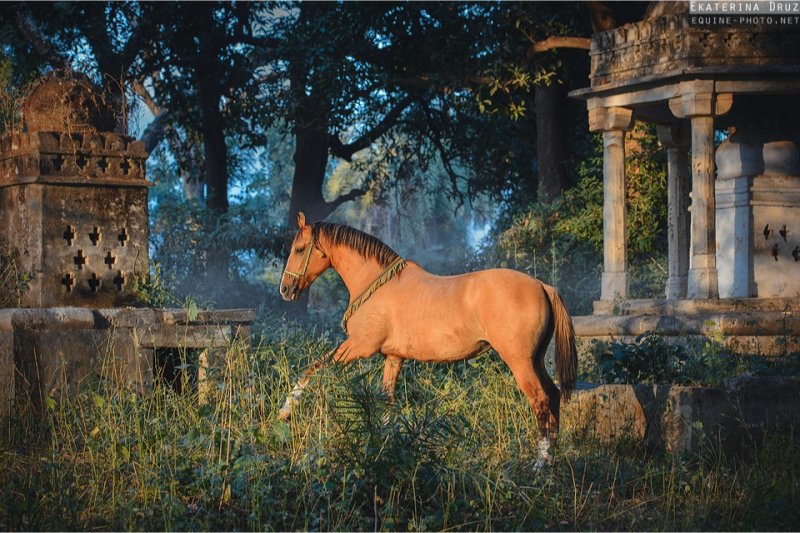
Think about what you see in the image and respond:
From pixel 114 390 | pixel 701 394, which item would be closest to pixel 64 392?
pixel 114 390

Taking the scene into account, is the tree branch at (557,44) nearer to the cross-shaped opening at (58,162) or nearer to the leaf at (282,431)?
the cross-shaped opening at (58,162)

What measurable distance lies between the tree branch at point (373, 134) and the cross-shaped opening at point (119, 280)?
532 inches

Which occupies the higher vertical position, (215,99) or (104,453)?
(215,99)

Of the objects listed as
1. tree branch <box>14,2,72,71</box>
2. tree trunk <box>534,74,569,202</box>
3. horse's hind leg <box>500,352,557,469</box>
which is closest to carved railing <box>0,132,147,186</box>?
horse's hind leg <box>500,352,557,469</box>

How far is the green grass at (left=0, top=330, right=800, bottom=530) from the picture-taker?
18.8 feet

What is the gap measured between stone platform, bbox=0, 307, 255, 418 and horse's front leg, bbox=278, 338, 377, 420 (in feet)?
2.81

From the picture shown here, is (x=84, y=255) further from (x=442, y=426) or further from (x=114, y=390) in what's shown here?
(x=442, y=426)

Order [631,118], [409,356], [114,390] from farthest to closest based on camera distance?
[631,118] < [409,356] < [114,390]

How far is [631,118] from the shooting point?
13.4m

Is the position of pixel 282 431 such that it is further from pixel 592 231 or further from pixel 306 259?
pixel 592 231

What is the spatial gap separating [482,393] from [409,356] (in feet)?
2.33

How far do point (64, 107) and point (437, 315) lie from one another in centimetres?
349

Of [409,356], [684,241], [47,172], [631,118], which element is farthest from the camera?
[684,241]

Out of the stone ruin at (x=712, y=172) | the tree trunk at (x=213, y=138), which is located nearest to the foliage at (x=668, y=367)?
the stone ruin at (x=712, y=172)
